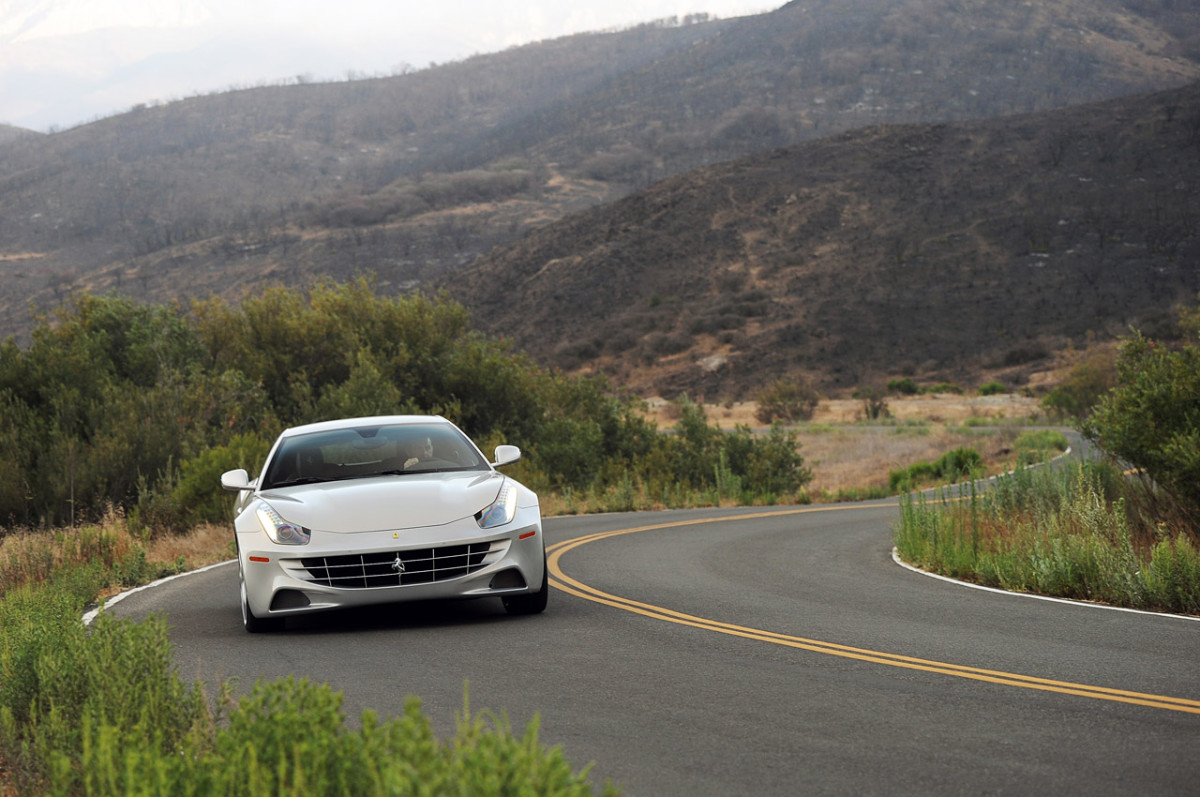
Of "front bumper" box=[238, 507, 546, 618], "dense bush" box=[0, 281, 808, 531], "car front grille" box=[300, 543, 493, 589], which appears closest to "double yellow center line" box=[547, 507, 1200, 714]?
"front bumper" box=[238, 507, 546, 618]

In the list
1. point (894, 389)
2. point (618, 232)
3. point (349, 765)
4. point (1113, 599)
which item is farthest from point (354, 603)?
point (618, 232)

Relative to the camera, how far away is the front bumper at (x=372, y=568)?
347 inches

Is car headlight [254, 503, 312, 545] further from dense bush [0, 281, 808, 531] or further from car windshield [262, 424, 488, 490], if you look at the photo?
dense bush [0, 281, 808, 531]

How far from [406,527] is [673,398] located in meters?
61.8

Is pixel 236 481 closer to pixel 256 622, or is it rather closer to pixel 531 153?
pixel 256 622

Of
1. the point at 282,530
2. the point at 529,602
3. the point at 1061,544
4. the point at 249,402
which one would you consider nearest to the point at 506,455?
the point at 529,602

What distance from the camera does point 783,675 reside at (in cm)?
740

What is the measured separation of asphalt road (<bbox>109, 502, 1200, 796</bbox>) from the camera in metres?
5.35

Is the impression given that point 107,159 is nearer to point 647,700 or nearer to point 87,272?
point 87,272

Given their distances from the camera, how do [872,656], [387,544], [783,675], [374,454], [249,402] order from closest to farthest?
[783,675] < [872,656] < [387,544] < [374,454] < [249,402]

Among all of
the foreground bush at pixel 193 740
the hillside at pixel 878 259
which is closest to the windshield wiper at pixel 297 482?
the foreground bush at pixel 193 740

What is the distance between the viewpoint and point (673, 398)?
231ft

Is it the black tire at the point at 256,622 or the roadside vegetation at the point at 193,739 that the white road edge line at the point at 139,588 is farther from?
the roadside vegetation at the point at 193,739

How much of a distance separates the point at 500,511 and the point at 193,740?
4.41 metres
